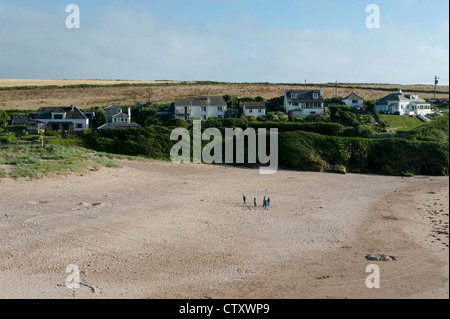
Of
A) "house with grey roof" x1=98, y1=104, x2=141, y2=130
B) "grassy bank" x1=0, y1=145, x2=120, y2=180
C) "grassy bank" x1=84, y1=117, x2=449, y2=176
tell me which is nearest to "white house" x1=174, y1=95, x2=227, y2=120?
"house with grey roof" x1=98, y1=104, x2=141, y2=130

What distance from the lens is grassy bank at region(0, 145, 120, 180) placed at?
32.5 m

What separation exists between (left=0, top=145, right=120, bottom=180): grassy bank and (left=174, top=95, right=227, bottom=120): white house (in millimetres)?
23649

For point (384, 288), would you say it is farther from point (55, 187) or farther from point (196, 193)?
point (55, 187)

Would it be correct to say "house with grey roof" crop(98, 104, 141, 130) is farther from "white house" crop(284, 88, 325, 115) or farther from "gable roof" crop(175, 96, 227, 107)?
"white house" crop(284, 88, 325, 115)

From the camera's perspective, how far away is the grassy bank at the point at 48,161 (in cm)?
3252

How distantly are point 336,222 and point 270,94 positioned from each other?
69430 millimetres

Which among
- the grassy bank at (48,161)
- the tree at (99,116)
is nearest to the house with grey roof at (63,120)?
the tree at (99,116)

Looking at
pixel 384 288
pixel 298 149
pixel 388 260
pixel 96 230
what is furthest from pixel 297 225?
pixel 298 149

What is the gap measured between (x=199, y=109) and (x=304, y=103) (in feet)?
61.1

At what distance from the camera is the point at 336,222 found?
23875 mm

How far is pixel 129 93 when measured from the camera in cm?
9062

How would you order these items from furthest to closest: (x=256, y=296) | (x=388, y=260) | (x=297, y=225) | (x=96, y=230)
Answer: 1. (x=297, y=225)
2. (x=96, y=230)
3. (x=388, y=260)
4. (x=256, y=296)

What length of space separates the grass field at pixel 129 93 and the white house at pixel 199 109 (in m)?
17.9

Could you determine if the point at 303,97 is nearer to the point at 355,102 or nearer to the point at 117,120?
the point at 355,102
